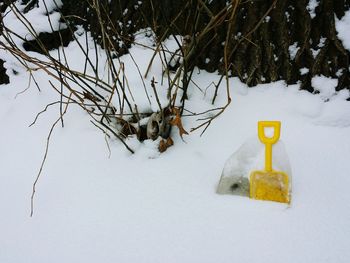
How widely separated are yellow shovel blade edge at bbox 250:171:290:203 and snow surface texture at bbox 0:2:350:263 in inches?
1.1

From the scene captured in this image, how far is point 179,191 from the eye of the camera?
3.78ft

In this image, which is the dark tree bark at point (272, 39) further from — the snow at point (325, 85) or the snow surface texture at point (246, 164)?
the snow surface texture at point (246, 164)

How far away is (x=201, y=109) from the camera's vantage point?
55.0 inches

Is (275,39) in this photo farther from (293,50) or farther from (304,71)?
(304,71)

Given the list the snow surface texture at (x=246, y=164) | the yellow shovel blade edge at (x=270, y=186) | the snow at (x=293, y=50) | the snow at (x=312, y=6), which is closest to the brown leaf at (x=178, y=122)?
the snow surface texture at (x=246, y=164)

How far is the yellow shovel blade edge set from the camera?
107 cm

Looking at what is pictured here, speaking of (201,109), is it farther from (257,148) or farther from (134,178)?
(134,178)

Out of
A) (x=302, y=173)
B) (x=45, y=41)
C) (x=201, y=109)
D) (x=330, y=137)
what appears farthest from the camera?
(x=45, y=41)

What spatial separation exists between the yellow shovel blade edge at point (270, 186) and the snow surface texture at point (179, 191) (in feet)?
0.10

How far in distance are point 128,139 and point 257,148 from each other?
21.7 inches

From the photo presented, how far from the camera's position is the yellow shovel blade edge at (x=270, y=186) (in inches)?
41.9

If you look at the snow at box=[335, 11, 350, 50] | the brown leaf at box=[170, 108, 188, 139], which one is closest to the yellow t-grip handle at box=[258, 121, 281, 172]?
the brown leaf at box=[170, 108, 188, 139]

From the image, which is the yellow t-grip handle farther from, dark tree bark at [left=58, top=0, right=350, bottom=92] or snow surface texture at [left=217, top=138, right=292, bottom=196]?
dark tree bark at [left=58, top=0, right=350, bottom=92]

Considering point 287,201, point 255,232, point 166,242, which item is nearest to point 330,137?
point 287,201
